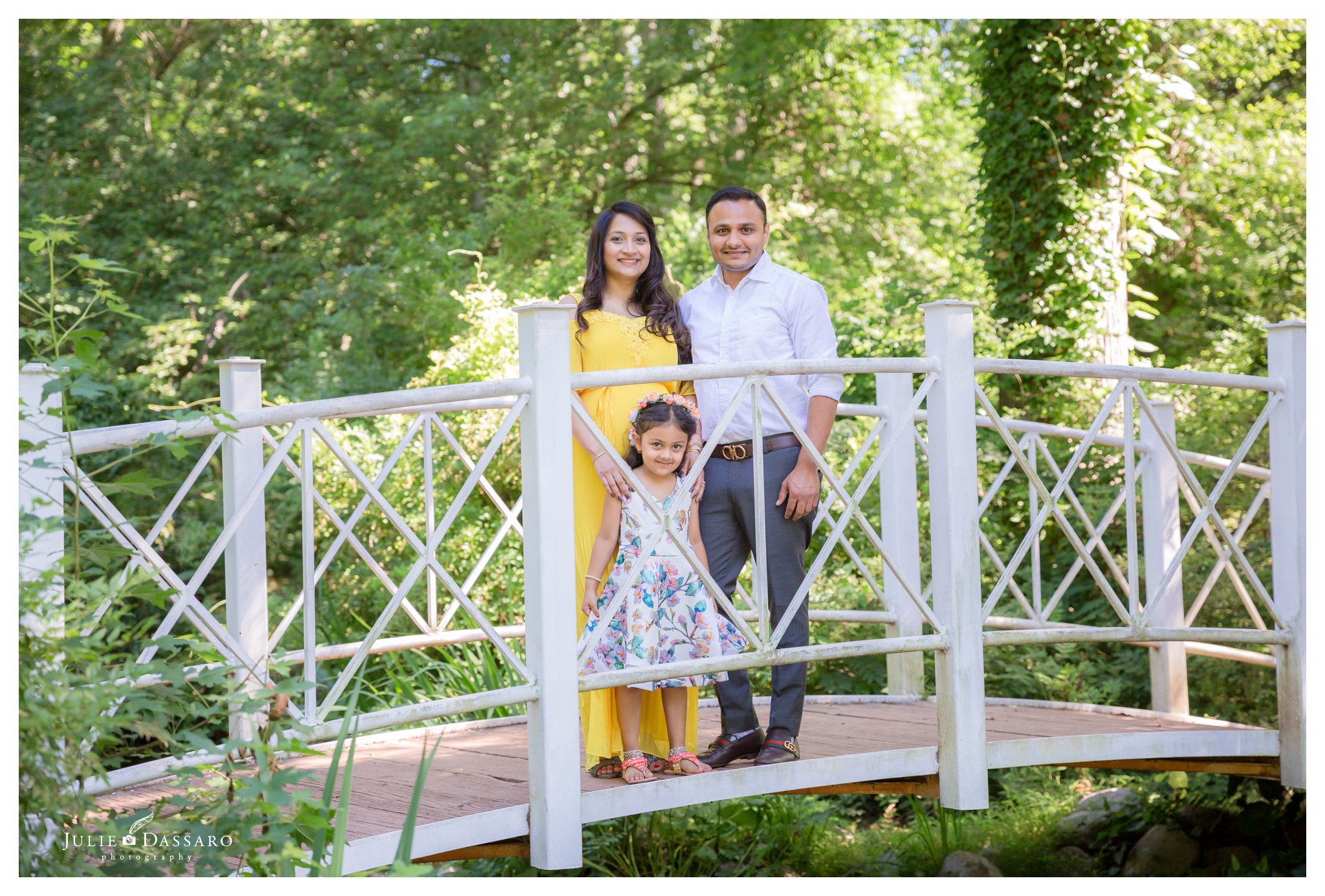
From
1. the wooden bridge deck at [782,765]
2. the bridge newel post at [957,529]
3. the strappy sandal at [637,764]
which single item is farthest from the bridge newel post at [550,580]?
the bridge newel post at [957,529]

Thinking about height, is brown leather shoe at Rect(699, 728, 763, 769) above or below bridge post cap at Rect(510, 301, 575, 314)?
below

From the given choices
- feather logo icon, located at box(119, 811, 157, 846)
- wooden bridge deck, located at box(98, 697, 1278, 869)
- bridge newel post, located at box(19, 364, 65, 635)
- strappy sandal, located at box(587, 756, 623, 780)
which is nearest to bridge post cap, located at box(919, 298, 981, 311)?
wooden bridge deck, located at box(98, 697, 1278, 869)

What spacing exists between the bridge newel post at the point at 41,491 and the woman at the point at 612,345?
1.38 meters

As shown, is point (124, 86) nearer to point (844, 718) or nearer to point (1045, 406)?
point (1045, 406)

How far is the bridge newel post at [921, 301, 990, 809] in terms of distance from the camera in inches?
151

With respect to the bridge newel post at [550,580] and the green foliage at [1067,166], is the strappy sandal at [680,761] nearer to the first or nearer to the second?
the bridge newel post at [550,580]

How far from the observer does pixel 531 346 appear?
329 centimetres

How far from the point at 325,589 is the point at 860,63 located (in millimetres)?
7658

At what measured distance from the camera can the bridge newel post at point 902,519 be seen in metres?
5.07

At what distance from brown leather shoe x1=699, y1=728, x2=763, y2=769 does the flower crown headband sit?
3.14ft

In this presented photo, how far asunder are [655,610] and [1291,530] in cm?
261

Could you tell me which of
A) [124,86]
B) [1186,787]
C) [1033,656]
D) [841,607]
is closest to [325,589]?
[841,607]

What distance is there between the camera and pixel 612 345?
3.76 m

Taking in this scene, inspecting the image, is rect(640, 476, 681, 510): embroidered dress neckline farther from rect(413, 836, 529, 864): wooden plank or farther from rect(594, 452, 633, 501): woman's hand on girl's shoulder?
rect(413, 836, 529, 864): wooden plank
